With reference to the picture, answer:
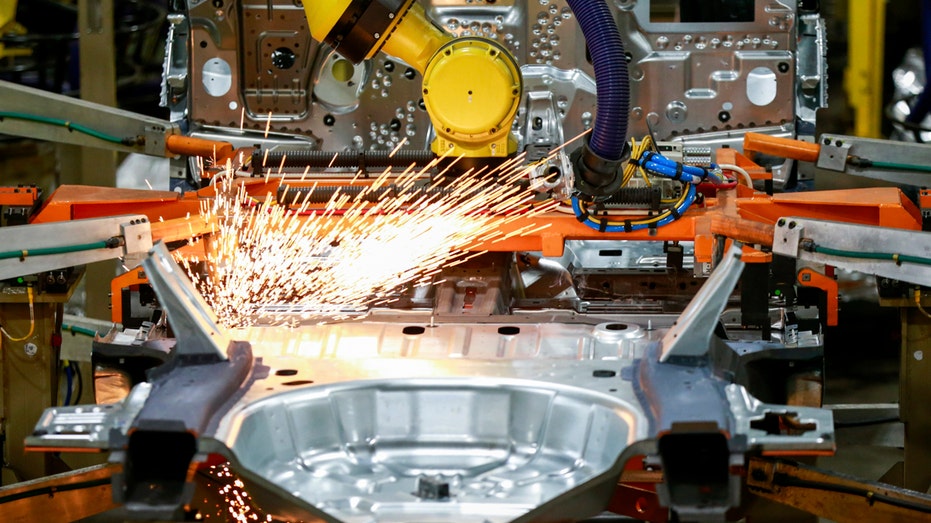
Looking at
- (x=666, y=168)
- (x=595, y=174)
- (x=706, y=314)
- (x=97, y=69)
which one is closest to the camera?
(x=706, y=314)

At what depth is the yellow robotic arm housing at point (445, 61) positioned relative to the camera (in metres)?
4.36

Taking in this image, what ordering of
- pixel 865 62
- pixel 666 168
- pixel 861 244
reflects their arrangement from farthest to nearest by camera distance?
pixel 865 62 → pixel 666 168 → pixel 861 244

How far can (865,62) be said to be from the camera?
861 cm

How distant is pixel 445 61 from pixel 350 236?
696 mm

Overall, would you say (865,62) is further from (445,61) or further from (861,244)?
(861,244)

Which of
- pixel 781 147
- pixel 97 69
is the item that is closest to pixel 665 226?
pixel 781 147

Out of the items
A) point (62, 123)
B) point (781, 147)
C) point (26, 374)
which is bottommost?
point (26, 374)

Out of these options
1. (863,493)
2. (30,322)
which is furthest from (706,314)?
(30,322)

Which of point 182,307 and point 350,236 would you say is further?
point 350,236

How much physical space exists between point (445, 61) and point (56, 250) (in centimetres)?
148

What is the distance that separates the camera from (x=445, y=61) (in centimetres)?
436

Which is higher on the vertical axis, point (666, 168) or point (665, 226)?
point (666, 168)

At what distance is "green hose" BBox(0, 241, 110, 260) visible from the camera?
3655 millimetres

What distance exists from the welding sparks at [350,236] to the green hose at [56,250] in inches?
24.3
